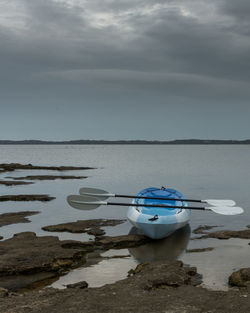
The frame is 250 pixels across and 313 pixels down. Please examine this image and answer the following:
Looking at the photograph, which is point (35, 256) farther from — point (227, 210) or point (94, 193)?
point (227, 210)

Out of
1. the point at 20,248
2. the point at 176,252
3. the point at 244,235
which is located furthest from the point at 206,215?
the point at 20,248

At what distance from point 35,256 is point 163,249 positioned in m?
4.68

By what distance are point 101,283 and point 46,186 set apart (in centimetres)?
2712

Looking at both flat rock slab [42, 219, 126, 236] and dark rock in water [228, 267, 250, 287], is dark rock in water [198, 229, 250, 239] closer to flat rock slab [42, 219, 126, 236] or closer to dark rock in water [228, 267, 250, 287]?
flat rock slab [42, 219, 126, 236]

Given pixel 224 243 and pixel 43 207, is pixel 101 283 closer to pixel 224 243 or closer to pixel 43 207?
pixel 224 243

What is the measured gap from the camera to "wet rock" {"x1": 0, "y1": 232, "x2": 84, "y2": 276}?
10.6 meters

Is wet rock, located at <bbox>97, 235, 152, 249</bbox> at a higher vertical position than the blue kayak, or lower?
lower

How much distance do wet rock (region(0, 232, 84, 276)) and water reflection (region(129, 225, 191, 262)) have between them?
1998 mm

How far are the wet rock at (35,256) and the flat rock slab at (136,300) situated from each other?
257 cm

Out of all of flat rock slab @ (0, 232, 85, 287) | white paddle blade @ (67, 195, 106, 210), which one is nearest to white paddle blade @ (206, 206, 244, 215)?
white paddle blade @ (67, 195, 106, 210)

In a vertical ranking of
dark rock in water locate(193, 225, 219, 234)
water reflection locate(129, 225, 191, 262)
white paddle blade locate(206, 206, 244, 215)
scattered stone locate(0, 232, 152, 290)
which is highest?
white paddle blade locate(206, 206, 244, 215)

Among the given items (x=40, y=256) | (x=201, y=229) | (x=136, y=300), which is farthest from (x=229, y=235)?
(x=136, y=300)

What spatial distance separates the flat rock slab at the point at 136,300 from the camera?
22.8ft

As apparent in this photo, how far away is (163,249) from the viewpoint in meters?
13.7
